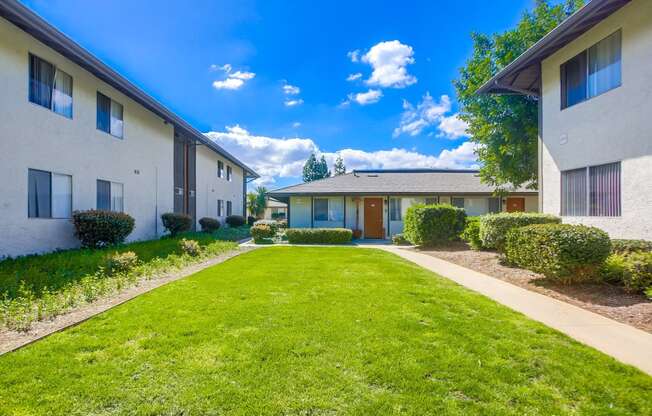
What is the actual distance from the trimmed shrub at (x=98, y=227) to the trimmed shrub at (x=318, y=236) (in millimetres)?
7607

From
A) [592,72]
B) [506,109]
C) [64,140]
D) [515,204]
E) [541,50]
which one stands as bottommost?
[515,204]

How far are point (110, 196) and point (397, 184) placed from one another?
14755 mm

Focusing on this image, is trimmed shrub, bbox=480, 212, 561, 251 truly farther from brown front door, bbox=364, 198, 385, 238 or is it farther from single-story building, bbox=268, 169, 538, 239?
brown front door, bbox=364, 198, 385, 238

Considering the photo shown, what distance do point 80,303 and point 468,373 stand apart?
5938mm

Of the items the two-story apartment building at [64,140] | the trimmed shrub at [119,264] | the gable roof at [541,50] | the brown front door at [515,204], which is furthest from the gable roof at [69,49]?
the brown front door at [515,204]

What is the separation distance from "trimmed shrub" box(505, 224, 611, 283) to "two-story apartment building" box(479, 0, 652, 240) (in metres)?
1.70

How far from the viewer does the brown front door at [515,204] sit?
60.4 feet

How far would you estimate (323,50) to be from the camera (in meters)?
15.2

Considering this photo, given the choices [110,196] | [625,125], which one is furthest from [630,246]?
[110,196]

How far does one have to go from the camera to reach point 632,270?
549 centimetres

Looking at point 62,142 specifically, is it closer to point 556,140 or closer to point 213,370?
point 213,370

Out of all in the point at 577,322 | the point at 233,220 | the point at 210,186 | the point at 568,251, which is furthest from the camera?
the point at 233,220

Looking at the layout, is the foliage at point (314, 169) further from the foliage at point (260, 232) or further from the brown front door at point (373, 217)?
the foliage at point (260, 232)

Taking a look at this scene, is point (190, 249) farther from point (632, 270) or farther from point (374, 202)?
point (632, 270)
